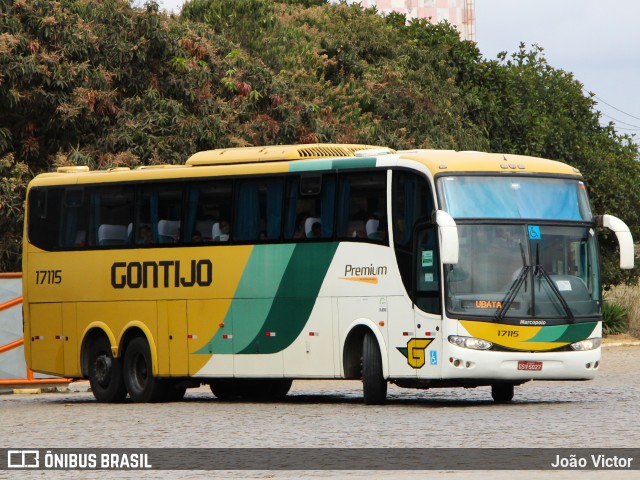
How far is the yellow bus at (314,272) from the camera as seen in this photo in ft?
67.7

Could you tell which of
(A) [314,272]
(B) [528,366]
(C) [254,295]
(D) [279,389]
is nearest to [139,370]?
(D) [279,389]

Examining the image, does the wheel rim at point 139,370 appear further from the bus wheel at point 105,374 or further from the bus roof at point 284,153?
the bus roof at point 284,153

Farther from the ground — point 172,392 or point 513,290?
point 513,290

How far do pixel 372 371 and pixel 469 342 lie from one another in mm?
1542

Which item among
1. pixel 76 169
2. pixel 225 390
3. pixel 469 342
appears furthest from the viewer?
pixel 76 169

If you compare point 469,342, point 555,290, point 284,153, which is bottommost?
point 469,342

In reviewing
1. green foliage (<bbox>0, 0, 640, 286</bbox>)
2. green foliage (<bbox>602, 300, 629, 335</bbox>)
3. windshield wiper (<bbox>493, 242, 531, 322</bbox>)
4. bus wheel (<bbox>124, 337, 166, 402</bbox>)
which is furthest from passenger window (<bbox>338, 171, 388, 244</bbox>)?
green foliage (<bbox>602, 300, 629, 335</bbox>)

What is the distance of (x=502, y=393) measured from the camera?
22484mm

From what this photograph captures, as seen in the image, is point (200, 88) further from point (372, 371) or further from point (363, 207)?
point (372, 371)

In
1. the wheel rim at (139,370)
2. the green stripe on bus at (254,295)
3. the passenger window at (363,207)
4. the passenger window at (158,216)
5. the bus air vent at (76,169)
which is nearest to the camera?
the passenger window at (363,207)

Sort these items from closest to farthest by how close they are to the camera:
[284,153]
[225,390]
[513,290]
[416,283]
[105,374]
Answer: [513,290], [416,283], [284,153], [105,374], [225,390]

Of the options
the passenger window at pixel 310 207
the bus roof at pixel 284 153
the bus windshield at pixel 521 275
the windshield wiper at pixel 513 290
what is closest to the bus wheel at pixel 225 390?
the bus roof at pixel 284 153

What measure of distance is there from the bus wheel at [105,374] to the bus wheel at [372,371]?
4.80m

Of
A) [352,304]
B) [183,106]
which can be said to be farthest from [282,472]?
[183,106]
